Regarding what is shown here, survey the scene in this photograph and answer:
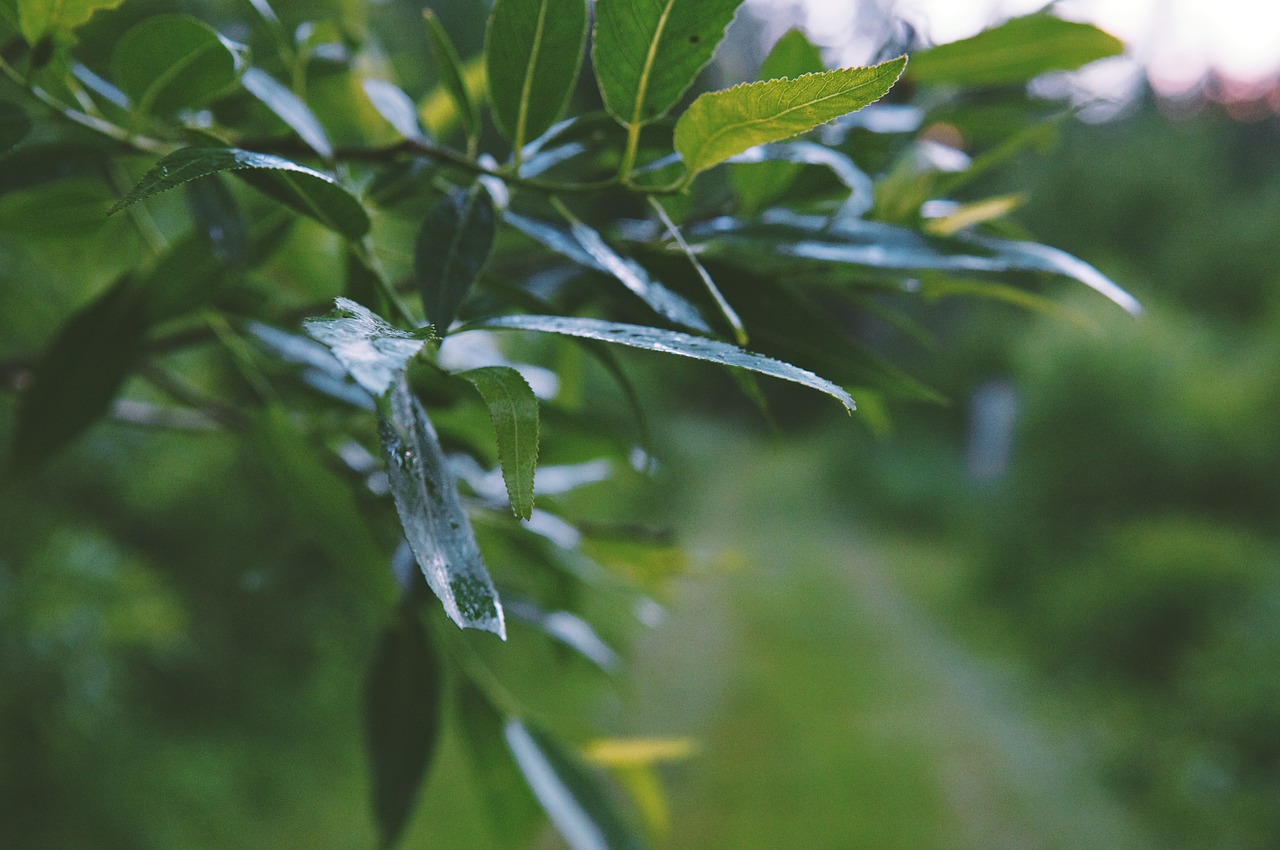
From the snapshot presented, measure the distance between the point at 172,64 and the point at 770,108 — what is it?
150 millimetres

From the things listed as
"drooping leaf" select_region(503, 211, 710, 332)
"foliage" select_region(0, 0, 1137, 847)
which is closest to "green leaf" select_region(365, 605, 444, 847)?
"foliage" select_region(0, 0, 1137, 847)

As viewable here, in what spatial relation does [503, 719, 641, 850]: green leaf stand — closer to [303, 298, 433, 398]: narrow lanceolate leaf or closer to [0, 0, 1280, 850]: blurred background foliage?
[0, 0, 1280, 850]: blurred background foliage

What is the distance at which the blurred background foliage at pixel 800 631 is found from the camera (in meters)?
0.97

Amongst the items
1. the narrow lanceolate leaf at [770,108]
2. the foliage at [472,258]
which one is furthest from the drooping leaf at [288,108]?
the narrow lanceolate leaf at [770,108]

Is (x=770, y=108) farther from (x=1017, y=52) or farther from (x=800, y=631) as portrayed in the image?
(x=800, y=631)

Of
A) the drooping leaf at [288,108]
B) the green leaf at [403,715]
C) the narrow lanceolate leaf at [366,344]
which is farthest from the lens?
the green leaf at [403,715]

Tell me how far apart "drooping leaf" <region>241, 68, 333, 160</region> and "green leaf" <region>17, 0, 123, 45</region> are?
40 mm

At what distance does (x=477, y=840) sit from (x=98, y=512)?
80 cm

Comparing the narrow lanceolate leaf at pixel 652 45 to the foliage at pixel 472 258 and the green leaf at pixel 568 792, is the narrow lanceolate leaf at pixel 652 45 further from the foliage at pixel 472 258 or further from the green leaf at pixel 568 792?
the green leaf at pixel 568 792

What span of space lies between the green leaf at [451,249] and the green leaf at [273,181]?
14mm

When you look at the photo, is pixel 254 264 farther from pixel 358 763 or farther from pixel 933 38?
pixel 358 763

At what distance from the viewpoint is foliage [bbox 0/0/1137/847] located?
156 mm

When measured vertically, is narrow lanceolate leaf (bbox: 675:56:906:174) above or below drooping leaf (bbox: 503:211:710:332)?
above

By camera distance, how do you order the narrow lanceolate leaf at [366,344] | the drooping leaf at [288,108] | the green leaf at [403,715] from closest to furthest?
the narrow lanceolate leaf at [366,344]
the drooping leaf at [288,108]
the green leaf at [403,715]
